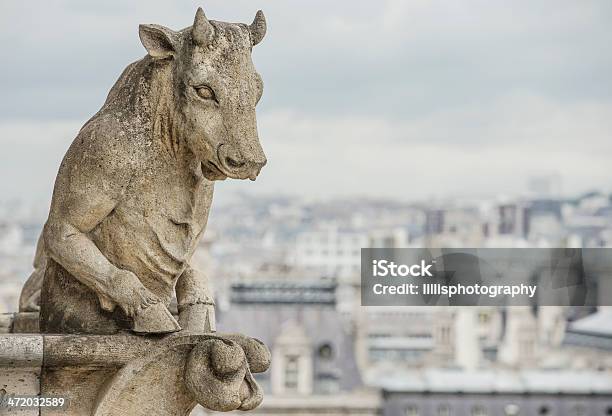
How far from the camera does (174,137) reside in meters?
6.73

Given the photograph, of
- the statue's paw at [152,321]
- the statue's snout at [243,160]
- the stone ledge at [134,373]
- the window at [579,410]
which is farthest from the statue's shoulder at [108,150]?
the window at [579,410]

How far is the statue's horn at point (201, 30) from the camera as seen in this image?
6531 millimetres

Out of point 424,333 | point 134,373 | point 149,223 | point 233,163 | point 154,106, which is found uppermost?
point 424,333

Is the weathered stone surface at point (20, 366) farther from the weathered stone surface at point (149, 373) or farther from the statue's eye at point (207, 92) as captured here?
the statue's eye at point (207, 92)

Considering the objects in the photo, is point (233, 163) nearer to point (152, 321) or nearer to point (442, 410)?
point (152, 321)

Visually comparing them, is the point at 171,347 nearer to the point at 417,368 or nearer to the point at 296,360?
the point at 296,360

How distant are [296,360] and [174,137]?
7279cm

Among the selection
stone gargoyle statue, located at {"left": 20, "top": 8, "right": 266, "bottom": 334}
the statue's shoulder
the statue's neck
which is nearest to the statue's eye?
stone gargoyle statue, located at {"left": 20, "top": 8, "right": 266, "bottom": 334}

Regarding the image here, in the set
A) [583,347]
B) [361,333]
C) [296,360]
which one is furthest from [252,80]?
[583,347]

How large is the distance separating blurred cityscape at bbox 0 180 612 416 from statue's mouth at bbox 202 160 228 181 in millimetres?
33697

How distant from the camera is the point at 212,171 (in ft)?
22.0

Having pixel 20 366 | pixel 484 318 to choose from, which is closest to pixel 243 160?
pixel 20 366

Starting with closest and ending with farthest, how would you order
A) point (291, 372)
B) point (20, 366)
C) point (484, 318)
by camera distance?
point (20, 366)
point (291, 372)
point (484, 318)

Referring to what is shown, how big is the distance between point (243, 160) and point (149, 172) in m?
0.40
